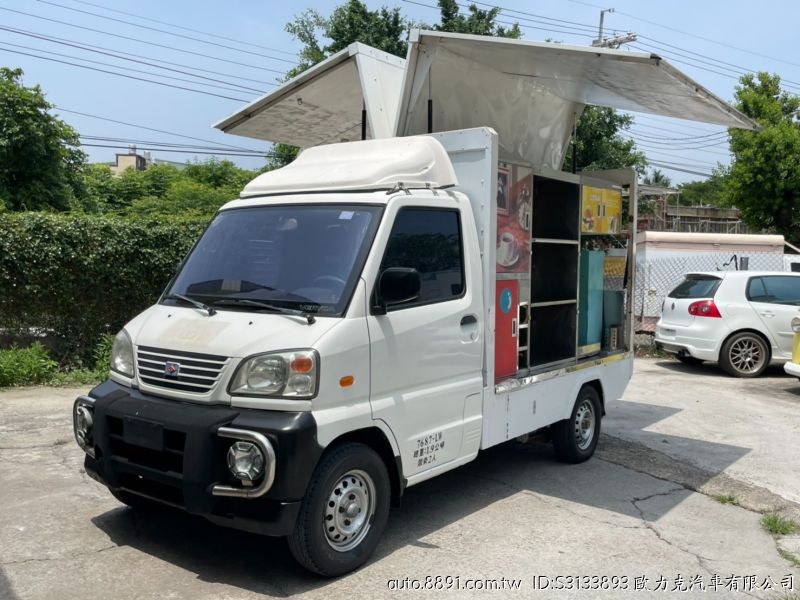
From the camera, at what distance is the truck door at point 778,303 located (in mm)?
11156

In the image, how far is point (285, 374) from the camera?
3764 millimetres

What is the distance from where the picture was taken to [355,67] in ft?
19.8

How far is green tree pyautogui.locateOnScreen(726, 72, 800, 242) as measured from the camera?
21203mm

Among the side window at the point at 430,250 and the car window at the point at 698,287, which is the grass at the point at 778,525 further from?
the car window at the point at 698,287

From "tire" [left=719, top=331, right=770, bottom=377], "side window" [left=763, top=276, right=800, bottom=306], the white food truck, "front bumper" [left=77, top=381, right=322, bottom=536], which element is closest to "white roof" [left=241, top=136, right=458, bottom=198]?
the white food truck

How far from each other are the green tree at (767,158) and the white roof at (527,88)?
17.0m

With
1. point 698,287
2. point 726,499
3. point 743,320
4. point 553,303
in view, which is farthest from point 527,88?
point 743,320

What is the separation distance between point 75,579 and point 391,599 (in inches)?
67.5

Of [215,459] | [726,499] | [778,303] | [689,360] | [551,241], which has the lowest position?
[726,499]

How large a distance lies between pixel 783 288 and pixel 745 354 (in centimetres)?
126

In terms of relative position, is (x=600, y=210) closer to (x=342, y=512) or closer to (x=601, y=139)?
(x=342, y=512)

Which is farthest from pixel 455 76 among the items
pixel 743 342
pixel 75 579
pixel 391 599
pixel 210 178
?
pixel 210 178

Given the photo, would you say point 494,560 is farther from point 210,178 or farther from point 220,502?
point 210,178

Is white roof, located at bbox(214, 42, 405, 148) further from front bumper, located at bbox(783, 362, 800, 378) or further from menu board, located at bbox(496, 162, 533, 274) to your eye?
front bumper, located at bbox(783, 362, 800, 378)
